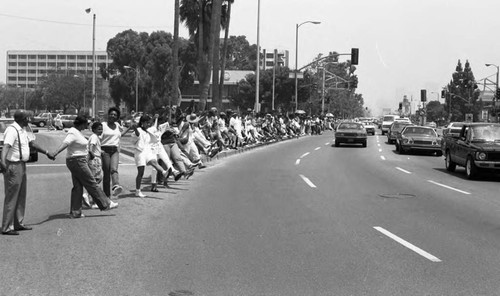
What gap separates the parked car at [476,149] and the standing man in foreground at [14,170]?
1334 cm

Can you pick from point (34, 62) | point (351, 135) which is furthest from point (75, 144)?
point (34, 62)

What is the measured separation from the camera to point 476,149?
17.9 m

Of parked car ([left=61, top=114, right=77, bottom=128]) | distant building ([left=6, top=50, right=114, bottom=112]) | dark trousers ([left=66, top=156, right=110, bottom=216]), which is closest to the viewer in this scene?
dark trousers ([left=66, top=156, right=110, bottom=216])

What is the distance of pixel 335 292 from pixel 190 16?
3519 centimetres

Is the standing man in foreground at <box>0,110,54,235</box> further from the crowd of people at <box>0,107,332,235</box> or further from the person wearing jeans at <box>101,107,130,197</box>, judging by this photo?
the person wearing jeans at <box>101,107,130,197</box>

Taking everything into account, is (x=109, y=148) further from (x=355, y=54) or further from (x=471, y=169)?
(x=355, y=54)

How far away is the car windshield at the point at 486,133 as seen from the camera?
1866 centimetres

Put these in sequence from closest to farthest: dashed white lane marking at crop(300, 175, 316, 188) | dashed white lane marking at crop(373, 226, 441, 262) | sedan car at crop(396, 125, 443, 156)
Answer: dashed white lane marking at crop(373, 226, 441, 262)
dashed white lane marking at crop(300, 175, 316, 188)
sedan car at crop(396, 125, 443, 156)

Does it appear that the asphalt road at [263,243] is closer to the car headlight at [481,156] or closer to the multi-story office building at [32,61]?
the car headlight at [481,156]

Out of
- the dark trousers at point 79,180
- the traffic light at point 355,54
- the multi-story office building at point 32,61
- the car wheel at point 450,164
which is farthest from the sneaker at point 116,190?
the multi-story office building at point 32,61

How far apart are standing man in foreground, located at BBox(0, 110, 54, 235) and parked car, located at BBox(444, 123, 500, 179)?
1334 centimetres

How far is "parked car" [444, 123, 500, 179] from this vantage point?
57.9 ft

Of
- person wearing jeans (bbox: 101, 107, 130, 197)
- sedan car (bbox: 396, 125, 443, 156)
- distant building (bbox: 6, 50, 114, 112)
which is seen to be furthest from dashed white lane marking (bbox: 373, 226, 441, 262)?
distant building (bbox: 6, 50, 114, 112)

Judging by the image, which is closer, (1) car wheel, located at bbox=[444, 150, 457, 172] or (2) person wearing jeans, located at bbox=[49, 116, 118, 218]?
(2) person wearing jeans, located at bbox=[49, 116, 118, 218]
